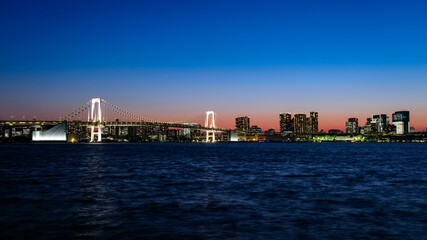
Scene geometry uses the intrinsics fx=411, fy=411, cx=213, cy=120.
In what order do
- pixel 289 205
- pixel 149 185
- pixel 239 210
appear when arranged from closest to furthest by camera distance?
pixel 239 210 < pixel 289 205 < pixel 149 185

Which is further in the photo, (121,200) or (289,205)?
(121,200)

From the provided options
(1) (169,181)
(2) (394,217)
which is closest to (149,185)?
(1) (169,181)

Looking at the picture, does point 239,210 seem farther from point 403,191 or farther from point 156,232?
point 403,191

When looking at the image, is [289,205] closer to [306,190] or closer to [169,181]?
[306,190]

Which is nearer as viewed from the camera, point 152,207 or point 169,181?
point 152,207

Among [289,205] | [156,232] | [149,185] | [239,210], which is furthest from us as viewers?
[149,185]

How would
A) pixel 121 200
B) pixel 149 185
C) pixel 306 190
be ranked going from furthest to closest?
1. pixel 149 185
2. pixel 306 190
3. pixel 121 200

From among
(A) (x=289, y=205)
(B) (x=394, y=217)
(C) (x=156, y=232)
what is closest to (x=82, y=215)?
(C) (x=156, y=232)

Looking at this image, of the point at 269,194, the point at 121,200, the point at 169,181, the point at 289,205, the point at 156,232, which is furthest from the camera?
the point at 169,181
